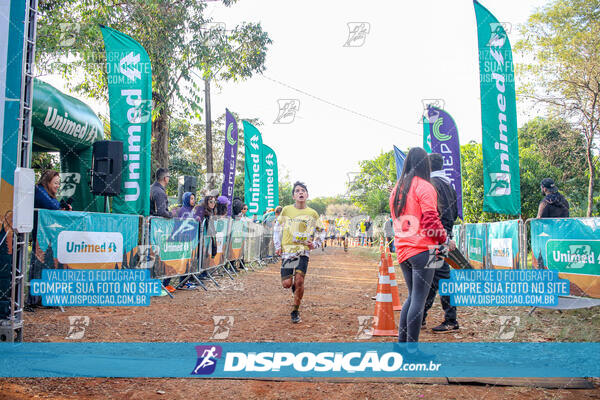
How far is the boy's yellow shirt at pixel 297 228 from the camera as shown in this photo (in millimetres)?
6598

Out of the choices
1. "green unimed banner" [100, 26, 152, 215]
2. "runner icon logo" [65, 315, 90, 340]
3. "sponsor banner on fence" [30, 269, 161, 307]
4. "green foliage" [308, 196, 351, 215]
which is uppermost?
"green foliage" [308, 196, 351, 215]

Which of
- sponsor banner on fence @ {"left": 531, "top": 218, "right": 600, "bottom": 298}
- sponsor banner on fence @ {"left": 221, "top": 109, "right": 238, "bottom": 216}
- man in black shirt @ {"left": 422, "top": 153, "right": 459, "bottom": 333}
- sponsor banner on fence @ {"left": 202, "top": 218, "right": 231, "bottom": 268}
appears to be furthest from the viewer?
sponsor banner on fence @ {"left": 221, "top": 109, "right": 238, "bottom": 216}

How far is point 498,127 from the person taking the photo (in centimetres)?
817

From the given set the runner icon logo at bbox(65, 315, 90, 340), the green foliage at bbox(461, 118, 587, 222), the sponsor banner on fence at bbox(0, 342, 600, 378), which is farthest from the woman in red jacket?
the green foliage at bbox(461, 118, 587, 222)

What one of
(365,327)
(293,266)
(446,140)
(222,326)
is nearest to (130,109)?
(293,266)

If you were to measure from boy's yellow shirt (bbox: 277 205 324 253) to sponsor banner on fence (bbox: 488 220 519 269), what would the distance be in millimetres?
3261

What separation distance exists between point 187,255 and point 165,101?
7.64 meters

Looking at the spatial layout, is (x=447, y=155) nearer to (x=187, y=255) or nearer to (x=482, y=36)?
(x=482, y=36)

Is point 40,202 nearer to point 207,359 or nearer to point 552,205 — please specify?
point 207,359

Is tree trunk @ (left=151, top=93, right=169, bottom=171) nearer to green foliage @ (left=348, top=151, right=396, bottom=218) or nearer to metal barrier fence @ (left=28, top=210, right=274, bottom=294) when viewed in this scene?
metal barrier fence @ (left=28, top=210, right=274, bottom=294)

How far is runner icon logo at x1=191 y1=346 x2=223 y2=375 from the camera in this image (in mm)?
3725

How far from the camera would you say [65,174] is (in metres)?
10.7

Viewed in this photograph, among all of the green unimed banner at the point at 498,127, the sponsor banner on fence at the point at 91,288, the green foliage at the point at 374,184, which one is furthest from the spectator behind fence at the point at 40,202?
the green foliage at the point at 374,184

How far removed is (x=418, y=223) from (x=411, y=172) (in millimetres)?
494
